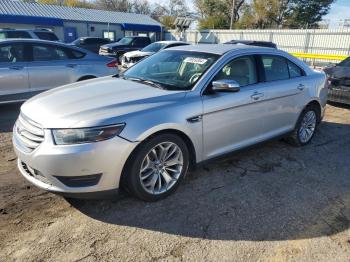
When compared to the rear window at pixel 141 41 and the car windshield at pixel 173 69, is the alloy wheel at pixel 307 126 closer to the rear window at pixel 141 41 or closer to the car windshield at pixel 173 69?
the car windshield at pixel 173 69

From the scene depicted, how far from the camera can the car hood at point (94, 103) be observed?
3.12 meters

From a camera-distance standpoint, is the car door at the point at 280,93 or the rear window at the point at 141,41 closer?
the car door at the point at 280,93

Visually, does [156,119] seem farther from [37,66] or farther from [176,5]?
[176,5]

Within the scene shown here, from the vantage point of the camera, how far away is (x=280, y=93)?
4.76 metres

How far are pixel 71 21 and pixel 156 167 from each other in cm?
3649

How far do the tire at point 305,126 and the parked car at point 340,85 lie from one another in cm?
295

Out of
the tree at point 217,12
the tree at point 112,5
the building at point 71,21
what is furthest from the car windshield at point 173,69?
the tree at point 112,5

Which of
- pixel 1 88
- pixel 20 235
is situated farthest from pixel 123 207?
pixel 1 88

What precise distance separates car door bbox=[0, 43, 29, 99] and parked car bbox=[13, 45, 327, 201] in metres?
3.09

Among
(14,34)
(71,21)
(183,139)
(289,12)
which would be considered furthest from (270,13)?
(183,139)

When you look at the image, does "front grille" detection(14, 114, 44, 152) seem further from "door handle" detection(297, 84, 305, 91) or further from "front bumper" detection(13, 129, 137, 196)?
"door handle" detection(297, 84, 305, 91)

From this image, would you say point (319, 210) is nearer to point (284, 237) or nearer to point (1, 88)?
point (284, 237)

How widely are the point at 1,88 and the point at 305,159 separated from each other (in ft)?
18.7

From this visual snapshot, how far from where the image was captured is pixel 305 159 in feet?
16.4
